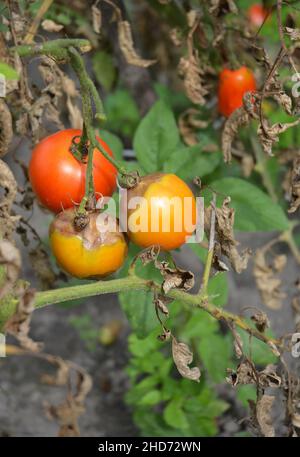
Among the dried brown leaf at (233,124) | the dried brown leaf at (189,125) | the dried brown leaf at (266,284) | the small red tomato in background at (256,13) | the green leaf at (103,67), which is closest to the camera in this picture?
the dried brown leaf at (233,124)

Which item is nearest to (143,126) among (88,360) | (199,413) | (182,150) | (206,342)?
(182,150)

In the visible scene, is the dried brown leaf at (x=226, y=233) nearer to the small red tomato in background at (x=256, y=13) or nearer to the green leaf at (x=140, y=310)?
→ the green leaf at (x=140, y=310)

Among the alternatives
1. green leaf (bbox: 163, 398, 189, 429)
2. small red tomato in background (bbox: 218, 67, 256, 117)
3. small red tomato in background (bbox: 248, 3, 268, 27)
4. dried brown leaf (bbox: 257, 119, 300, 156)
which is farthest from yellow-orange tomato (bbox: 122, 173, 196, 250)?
small red tomato in background (bbox: 248, 3, 268, 27)

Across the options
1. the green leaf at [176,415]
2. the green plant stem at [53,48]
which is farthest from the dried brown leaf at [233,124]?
the green leaf at [176,415]

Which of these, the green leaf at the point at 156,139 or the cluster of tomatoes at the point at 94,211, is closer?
the cluster of tomatoes at the point at 94,211

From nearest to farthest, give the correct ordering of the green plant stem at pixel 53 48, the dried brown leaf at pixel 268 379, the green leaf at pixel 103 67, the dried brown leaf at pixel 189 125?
1. the green plant stem at pixel 53 48
2. the dried brown leaf at pixel 268 379
3. the dried brown leaf at pixel 189 125
4. the green leaf at pixel 103 67

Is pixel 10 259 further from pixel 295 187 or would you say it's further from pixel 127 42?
pixel 127 42

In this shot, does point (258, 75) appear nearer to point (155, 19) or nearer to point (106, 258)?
point (155, 19)

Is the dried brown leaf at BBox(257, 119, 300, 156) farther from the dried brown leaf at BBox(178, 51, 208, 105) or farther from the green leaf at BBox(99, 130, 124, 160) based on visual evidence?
the green leaf at BBox(99, 130, 124, 160)
